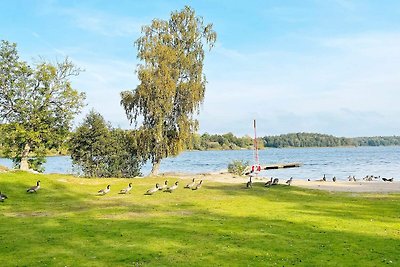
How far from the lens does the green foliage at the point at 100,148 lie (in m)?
54.5

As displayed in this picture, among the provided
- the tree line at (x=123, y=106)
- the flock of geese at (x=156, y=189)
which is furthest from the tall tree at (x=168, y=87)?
the flock of geese at (x=156, y=189)

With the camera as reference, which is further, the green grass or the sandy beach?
the sandy beach

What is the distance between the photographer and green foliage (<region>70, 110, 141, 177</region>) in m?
54.5

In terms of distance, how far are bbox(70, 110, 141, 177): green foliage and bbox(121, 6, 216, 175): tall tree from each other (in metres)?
3.37

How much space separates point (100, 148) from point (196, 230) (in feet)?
127

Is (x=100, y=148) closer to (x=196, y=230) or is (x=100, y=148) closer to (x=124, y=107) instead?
(x=124, y=107)

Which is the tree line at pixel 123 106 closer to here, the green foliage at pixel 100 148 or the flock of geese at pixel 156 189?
the green foliage at pixel 100 148

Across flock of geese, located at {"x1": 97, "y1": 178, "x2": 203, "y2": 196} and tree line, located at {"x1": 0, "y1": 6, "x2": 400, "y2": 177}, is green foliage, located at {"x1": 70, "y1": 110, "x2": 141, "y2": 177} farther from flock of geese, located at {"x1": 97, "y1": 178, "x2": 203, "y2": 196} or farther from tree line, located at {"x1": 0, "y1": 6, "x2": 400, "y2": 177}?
flock of geese, located at {"x1": 97, "y1": 178, "x2": 203, "y2": 196}

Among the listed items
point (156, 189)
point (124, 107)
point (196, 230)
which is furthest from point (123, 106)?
point (196, 230)

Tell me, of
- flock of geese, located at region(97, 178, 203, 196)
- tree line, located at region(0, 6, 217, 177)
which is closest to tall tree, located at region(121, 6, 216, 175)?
tree line, located at region(0, 6, 217, 177)

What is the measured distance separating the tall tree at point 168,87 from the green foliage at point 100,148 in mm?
3366

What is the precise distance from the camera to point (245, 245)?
612 inches

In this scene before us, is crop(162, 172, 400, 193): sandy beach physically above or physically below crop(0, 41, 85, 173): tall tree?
below

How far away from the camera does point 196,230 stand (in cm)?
1853
